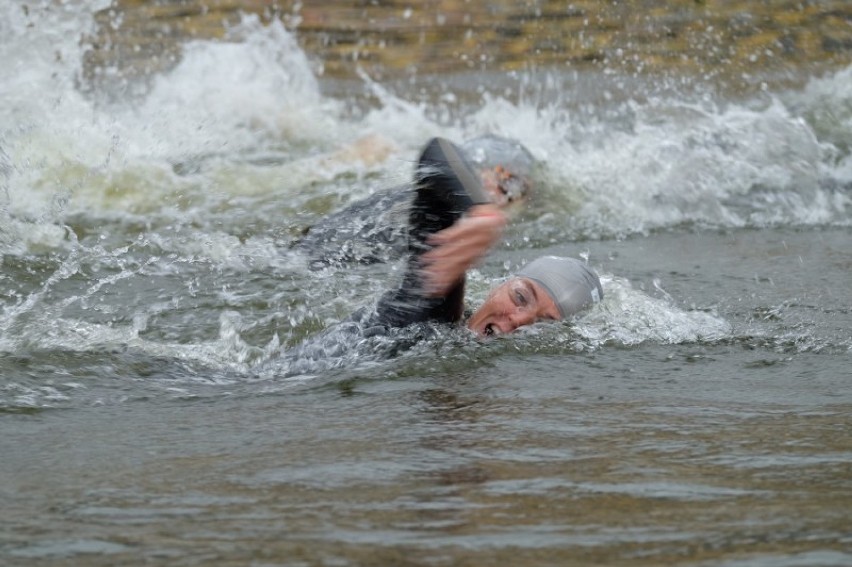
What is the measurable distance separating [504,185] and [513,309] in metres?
2.55

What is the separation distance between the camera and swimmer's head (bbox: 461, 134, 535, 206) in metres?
7.30

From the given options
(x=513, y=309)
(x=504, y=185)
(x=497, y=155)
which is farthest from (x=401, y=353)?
(x=497, y=155)

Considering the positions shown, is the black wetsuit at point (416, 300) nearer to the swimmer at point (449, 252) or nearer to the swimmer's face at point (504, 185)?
the swimmer at point (449, 252)

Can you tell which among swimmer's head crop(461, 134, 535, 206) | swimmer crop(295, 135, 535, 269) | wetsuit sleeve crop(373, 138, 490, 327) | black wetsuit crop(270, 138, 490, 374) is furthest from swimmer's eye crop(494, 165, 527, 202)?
wetsuit sleeve crop(373, 138, 490, 327)

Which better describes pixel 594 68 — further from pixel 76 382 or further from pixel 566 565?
pixel 566 565

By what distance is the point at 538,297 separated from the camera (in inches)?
197

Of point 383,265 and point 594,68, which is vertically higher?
point 594,68

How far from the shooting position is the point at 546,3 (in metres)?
11.9

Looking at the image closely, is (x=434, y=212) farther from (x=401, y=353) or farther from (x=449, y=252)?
(x=401, y=353)

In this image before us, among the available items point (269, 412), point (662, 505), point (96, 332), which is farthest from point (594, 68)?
point (662, 505)

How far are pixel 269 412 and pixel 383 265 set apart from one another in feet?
8.58

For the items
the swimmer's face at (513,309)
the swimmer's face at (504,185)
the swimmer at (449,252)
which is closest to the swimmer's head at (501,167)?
the swimmer's face at (504,185)

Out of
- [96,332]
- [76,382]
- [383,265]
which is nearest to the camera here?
[76,382]

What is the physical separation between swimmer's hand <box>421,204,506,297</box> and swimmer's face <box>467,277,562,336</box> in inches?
26.2
